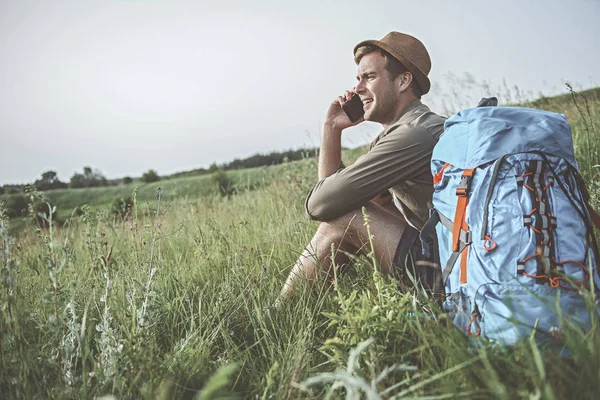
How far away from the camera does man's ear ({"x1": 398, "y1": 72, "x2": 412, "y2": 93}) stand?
9.09 ft

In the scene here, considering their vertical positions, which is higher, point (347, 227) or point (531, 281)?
point (347, 227)

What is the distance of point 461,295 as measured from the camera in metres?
1.68

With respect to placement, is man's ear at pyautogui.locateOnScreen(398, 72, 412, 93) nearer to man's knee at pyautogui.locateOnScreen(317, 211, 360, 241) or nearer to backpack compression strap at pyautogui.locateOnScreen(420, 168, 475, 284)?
man's knee at pyautogui.locateOnScreen(317, 211, 360, 241)

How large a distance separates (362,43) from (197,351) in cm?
235

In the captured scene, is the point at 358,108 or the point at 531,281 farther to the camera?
the point at 358,108

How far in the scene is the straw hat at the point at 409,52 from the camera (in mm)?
2721

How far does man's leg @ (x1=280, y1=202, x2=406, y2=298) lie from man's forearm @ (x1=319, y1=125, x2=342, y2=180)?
0.54 meters

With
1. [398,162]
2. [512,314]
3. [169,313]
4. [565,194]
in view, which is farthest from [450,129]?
[169,313]

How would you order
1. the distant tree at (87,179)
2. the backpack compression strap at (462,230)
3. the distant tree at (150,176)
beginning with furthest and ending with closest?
the distant tree at (150,176), the distant tree at (87,179), the backpack compression strap at (462,230)

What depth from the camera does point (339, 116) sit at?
311cm

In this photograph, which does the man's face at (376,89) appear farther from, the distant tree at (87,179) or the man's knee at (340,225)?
the distant tree at (87,179)

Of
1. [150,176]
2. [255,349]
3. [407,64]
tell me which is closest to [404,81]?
[407,64]

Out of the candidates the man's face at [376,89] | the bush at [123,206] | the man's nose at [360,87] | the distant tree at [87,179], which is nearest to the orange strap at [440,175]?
the man's face at [376,89]

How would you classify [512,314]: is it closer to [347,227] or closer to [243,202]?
[347,227]
